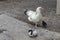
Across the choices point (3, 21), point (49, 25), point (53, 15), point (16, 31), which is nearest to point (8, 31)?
point (16, 31)

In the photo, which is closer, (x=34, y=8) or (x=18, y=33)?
(x=18, y=33)

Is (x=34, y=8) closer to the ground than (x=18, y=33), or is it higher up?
closer to the ground

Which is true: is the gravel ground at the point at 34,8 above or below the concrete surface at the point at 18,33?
below

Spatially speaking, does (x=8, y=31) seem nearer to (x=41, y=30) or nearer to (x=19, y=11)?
(x=41, y=30)

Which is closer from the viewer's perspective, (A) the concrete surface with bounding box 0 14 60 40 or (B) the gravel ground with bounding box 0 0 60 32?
(A) the concrete surface with bounding box 0 14 60 40

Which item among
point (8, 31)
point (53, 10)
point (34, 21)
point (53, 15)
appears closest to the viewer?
point (8, 31)

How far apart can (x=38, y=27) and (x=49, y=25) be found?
40 centimetres

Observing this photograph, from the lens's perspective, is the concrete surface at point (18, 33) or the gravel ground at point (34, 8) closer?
the concrete surface at point (18, 33)

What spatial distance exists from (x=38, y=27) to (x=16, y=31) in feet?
2.18

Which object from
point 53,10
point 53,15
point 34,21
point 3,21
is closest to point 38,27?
point 34,21

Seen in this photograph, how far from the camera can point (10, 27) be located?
4.15 meters

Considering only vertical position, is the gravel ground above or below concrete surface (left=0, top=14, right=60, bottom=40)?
below

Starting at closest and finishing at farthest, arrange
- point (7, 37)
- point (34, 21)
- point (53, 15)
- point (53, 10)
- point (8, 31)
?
1. point (7, 37)
2. point (8, 31)
3. point (34, 21)
4. point (53, 15)
5. point (53, 10)

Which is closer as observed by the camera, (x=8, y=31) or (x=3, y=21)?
(x=8, y=31)
